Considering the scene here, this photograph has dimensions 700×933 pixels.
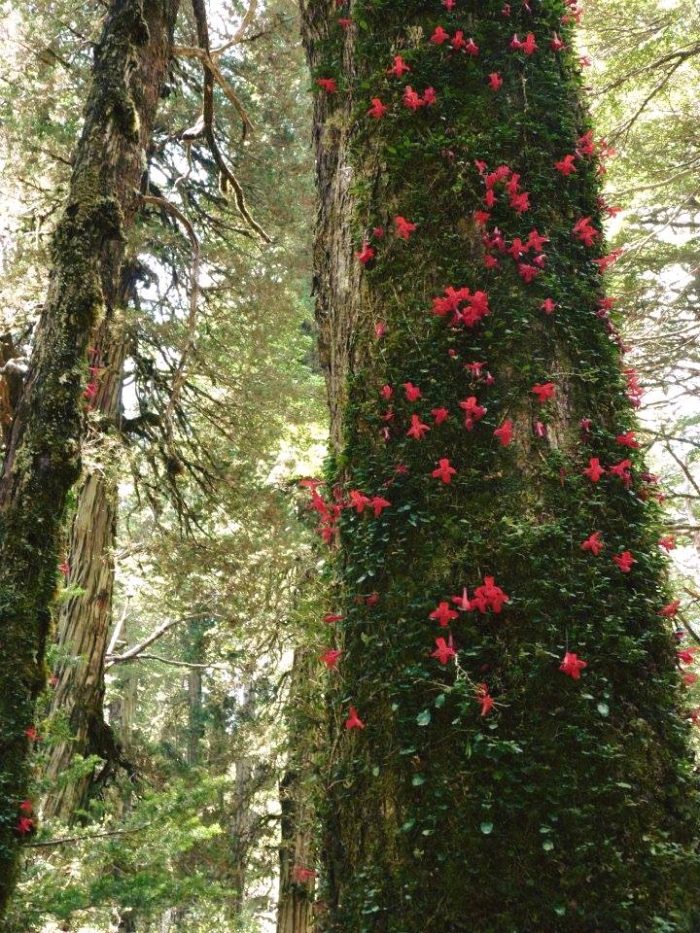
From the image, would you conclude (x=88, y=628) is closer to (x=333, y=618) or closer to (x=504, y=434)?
(x=333, y=618)

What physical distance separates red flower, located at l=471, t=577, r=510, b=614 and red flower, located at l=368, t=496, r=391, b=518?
39cm

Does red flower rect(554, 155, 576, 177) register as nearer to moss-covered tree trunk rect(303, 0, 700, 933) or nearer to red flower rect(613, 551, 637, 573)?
moss-covered tree trunk rect(303, 0, 700, 933)

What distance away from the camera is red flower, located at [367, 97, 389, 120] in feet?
8.73

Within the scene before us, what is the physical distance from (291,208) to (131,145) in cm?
557

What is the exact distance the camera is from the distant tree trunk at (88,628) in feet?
22.0

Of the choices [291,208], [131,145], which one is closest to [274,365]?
[291,208]

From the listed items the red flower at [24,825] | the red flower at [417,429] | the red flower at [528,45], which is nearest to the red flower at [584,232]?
the red flower at [528,45]

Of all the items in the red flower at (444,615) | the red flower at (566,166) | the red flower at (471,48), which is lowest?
the red flower at (444,615)

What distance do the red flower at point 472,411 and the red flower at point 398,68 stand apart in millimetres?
1319

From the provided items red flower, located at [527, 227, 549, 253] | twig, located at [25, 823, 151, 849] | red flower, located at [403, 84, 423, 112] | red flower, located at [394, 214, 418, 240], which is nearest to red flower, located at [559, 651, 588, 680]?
red flower, located at [527, 227, 549, 253]

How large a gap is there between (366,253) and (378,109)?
567 mm

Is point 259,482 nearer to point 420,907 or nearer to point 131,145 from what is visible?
point 131,145

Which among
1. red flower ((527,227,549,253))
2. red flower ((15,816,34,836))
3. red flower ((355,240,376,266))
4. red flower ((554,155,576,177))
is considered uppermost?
red flower ((554,155,576,177))

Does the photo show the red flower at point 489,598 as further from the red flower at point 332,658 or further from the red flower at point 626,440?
the red flower at point 626,440
